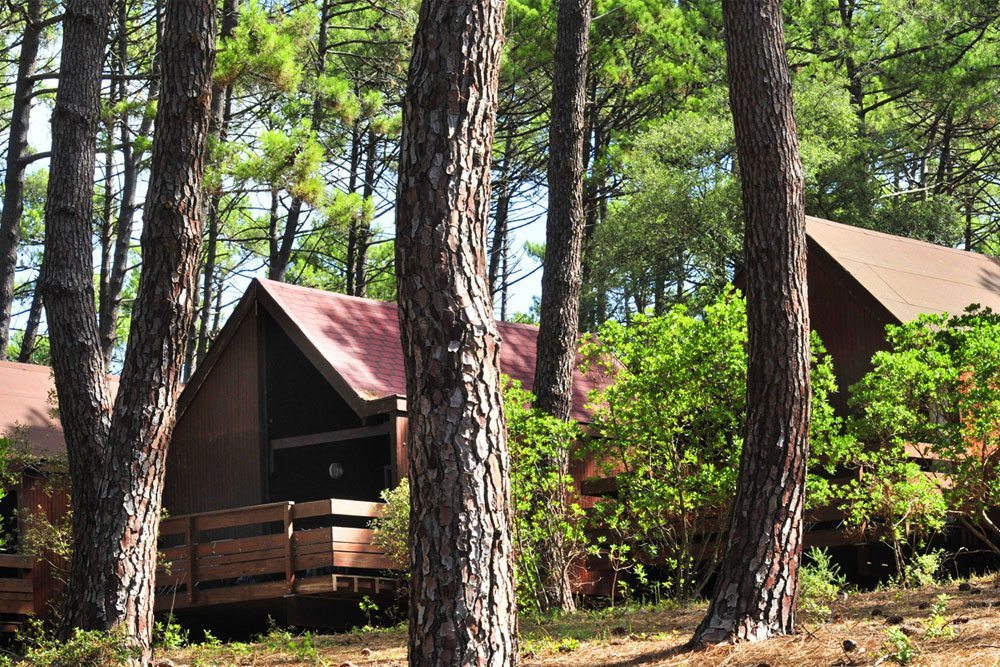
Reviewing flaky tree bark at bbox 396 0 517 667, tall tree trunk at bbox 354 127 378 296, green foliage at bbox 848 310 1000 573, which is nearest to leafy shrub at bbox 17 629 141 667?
flaky tree bark at bbox 396 0 517 667

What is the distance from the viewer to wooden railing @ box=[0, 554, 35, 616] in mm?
16484

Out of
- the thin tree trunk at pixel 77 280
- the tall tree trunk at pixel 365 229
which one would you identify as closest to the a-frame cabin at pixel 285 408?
the thin tree trunk at pixel 77 280

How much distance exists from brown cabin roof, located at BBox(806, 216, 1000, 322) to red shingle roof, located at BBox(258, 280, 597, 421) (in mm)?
4477

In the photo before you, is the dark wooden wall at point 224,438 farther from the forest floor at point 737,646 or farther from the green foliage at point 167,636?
the forest floor at point 737,646

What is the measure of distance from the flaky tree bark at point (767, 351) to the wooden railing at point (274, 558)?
707 cm

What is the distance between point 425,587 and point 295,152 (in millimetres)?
13648

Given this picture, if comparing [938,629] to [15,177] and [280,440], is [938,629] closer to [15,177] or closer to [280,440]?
[280,440]

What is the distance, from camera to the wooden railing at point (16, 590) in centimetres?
1648

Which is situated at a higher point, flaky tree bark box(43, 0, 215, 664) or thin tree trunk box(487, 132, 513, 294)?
thin tree trunk box(487, 132, 513, 294)

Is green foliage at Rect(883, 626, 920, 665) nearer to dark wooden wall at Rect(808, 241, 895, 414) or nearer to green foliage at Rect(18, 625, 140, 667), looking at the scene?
green foliage at Rect(18, 625, 140, 667)

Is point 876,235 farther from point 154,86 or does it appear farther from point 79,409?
point 154,86

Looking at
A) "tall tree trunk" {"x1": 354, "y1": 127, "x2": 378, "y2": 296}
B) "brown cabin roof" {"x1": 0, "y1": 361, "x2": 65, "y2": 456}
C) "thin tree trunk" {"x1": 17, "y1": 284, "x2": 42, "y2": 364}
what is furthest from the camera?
"thin tree trunk" {"x1": 17, "y1": 284, "x2": 42, "y2": 364}

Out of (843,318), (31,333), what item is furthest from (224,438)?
(31,333)

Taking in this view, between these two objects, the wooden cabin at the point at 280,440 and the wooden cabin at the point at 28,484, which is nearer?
the wooden cabin at the point at 280,440
